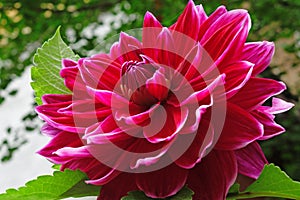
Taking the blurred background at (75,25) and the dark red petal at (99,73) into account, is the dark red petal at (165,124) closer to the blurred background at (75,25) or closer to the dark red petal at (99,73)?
the dark red petal at (99,73)

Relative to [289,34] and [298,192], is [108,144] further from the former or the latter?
[289,34]

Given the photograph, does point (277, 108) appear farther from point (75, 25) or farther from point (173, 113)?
point (75, 25)

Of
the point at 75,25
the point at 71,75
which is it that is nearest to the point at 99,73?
the point at 71,75

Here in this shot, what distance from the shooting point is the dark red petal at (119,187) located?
0.24 m

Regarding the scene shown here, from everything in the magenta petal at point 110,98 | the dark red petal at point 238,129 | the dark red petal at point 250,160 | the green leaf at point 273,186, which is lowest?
the green leaf at point 273,186

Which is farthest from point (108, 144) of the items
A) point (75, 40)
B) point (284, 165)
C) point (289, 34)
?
point (284, 165)

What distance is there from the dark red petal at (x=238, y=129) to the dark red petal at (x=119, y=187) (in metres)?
0.04

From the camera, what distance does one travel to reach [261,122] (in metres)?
0.25

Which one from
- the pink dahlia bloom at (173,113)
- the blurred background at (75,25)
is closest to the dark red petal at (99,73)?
the pink dahlia bloom at (173,113)

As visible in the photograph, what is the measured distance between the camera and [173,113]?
0.24 meters

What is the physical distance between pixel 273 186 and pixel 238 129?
5cm

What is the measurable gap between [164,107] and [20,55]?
0.67 meters

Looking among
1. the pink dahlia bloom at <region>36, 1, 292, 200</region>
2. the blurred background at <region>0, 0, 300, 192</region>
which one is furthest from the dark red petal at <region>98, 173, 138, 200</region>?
A: the blurred background at <region>0, 0, 300, 192</region>

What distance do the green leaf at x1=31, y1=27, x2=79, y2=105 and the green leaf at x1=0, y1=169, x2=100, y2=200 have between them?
57mm
